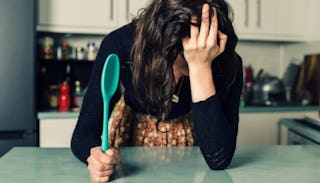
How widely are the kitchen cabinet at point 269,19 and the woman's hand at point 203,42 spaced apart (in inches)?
61.4

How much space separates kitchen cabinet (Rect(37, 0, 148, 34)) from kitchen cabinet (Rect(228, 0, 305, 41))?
68 cm

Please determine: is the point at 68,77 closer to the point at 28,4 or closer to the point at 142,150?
the point at 28,4

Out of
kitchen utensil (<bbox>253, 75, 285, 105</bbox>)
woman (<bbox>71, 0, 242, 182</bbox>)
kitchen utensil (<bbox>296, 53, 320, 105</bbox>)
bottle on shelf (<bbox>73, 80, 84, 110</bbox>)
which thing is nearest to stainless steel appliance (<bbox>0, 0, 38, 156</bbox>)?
bottle on shelf (<bbox>73, 80, 84, 110</bbox>)

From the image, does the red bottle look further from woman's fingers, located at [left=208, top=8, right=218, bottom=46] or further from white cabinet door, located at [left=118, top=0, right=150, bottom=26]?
woman's fingers, located at [left=208, top=8, right=218, bottom=46]

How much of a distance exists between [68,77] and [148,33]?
1491 millimetres

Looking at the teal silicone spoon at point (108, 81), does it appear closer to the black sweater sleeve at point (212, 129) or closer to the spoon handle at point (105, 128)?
the spoon handle at point (105, 128)

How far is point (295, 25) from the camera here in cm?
236

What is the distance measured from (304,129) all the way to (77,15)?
135cm

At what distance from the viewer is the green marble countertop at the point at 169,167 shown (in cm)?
63

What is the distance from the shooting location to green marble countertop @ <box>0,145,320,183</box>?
2.08 ft

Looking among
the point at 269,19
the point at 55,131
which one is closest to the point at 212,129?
the point at 55,131

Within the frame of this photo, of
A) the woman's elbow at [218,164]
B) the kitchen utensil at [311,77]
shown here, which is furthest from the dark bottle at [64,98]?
the kitchen utensil at [311,77]

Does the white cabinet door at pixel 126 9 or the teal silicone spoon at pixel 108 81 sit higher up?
the white cabinet door at pixel 126 9

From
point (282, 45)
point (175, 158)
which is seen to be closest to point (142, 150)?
point (175, 158)
